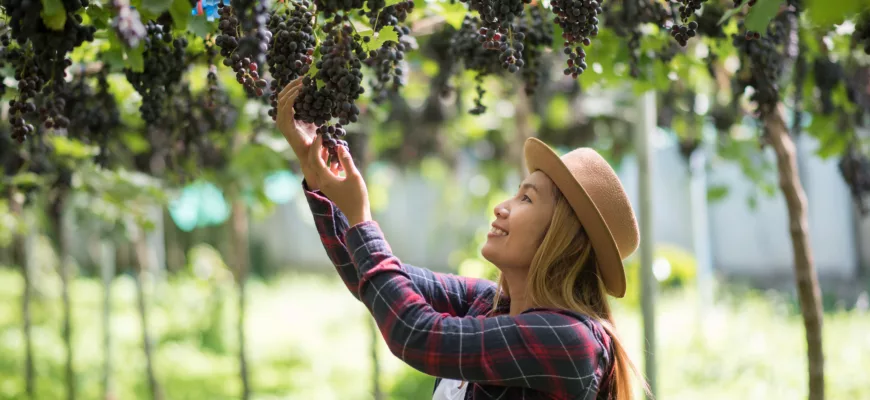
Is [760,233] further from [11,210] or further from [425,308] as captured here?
[425,308]

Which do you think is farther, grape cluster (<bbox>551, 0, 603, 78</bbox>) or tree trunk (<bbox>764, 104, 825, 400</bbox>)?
tree trunk (<bbox>764, 104, 825, 400</bbox>)

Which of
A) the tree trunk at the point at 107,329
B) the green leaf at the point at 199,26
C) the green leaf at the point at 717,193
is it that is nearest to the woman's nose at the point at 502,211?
the green leaf at the point at 199,26

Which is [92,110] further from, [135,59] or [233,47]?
[233,47]

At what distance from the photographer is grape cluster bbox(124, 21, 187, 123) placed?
Result: 2.10m

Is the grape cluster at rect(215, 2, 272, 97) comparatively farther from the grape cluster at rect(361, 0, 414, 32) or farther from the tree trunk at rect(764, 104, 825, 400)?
the tree trunk at rect(764, 104, 825, 400)

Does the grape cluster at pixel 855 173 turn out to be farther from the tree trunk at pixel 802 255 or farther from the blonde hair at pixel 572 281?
the blonde hair at pixel 572 281

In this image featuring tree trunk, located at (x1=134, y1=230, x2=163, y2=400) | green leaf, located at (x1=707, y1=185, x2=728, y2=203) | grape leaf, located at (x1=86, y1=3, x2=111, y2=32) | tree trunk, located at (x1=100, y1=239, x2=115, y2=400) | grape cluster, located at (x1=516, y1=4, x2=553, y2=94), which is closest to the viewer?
grape leaf, located at (x1=86, y1=3, x2=111, y2=32)

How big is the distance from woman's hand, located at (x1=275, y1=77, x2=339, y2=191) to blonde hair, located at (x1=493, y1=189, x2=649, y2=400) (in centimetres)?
54

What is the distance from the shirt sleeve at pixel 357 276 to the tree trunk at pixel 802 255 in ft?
5.23

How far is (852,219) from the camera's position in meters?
9.58

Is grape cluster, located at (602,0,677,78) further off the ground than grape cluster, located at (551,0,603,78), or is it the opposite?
grape cluster, located at (602,0,677,78)

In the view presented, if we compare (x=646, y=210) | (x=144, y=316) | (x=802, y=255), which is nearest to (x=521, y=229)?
(x=802, y=255)

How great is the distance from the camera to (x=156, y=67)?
2180mm

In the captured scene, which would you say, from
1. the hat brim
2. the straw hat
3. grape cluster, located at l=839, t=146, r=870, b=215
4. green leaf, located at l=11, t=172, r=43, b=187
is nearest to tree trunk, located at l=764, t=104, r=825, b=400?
grape cluster, located at l=839, t=146, r=870, b=215
